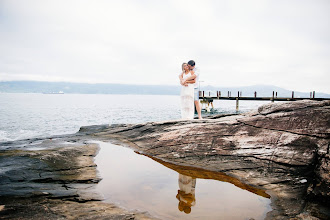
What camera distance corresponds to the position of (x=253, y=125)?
25.6ft

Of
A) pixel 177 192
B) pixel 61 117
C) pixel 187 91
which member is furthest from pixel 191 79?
pixel 61 117

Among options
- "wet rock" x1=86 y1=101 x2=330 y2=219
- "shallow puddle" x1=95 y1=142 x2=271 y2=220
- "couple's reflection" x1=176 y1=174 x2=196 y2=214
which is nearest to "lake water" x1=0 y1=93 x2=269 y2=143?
"shallow puddle" x1=95 y1=142 x2=271 y2=220

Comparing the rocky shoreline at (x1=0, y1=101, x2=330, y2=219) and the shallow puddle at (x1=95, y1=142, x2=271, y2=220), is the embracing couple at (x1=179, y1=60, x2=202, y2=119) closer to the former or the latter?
the rocky shoreline at (x1=0, y1=101, x2=330, y2=219)

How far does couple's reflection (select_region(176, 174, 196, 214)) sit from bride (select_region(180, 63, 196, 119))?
4414 mm

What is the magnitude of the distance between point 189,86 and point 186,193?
5724 millimetres

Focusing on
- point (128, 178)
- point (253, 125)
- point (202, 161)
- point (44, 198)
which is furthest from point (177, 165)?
point (44, 198)

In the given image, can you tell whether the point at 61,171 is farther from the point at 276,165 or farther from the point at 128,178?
the point at 276,165

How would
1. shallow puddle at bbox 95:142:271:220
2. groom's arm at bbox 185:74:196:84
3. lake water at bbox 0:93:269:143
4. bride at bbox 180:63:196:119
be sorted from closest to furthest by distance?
shallow puddle at bbox 95:142:271:220
groom's arm at bbox 185:74:196:84
bride at bbox 180:63:196:119
lake water at bbox 0:93:269:143

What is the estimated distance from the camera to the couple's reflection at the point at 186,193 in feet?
15.7

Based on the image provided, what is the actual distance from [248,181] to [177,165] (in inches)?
95.4

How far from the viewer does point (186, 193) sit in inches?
216

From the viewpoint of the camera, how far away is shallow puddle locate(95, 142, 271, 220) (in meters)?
4.59

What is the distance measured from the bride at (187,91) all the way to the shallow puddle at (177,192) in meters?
3.50

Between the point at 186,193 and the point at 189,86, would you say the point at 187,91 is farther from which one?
the point at 186,193
